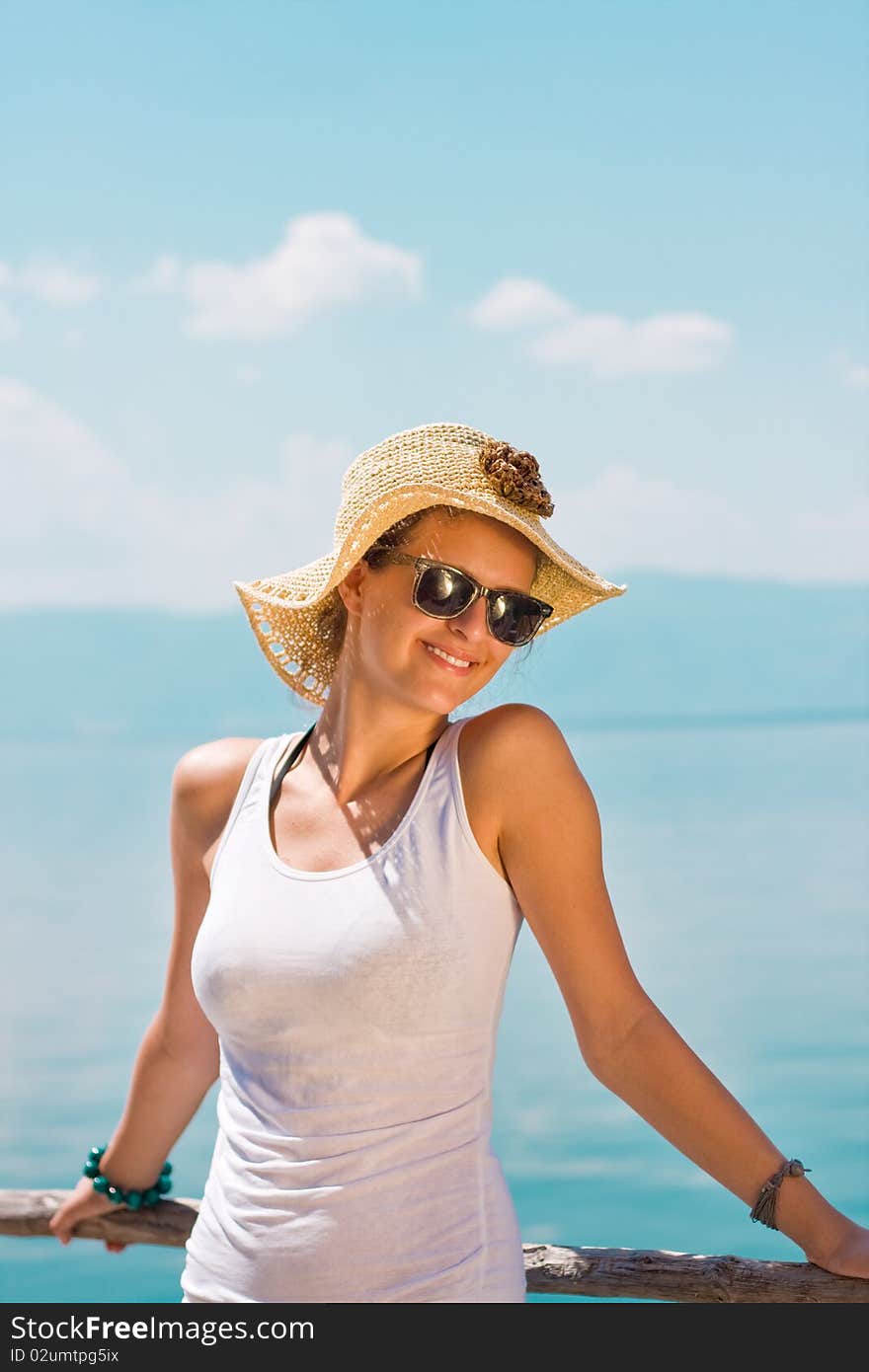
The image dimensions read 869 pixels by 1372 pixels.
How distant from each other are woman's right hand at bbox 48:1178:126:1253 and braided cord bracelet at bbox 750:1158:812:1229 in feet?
4.19

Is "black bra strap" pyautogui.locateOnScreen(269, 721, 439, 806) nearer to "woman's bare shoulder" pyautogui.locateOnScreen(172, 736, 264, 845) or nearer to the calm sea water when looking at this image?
"woman's bare shoulder" pyautogui.locateOnScreen(172, 736, 264, 845)

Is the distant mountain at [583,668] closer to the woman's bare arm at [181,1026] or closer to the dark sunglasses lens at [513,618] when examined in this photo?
the woman's bare arm at [181,1026]

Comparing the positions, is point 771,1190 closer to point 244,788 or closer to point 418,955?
point 418,955

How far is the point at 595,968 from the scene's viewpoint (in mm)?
2078

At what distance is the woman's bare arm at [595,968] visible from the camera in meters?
2.02

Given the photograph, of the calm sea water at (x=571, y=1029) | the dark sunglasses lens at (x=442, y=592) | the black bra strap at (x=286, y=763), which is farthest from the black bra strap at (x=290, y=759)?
the calm sea water at (x=571, y=1029)

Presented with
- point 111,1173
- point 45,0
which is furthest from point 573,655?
point 111,1173

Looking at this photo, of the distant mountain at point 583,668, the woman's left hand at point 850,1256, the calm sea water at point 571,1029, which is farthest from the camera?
the distant mountain at point 583,668

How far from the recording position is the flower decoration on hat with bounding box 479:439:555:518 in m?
2.19

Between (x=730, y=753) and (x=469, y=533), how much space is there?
28285mm

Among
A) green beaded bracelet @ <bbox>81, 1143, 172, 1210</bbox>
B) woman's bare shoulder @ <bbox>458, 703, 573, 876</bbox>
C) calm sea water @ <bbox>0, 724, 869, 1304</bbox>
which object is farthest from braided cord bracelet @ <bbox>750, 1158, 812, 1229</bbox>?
calm sea water @ <bbox>0, 724, 869, 1304</bbox>

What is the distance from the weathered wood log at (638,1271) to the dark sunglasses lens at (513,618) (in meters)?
0.99

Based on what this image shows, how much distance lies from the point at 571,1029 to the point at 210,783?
10.1 meters
